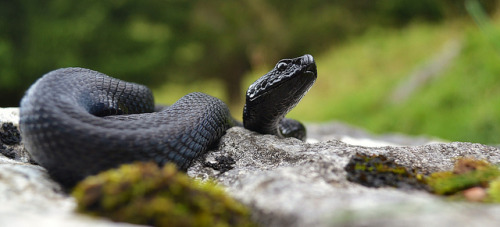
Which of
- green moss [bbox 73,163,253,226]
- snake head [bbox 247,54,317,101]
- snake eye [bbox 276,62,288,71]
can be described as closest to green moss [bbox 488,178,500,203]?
green moss [bbox 73,163,253,226]

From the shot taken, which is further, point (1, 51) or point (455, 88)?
point (1, 51)

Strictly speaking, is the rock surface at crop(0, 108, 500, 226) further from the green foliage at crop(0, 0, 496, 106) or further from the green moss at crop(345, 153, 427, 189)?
the green foliage at crop(0, 0, 496, 106)

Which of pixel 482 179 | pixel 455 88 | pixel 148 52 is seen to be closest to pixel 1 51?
pixel 148 52

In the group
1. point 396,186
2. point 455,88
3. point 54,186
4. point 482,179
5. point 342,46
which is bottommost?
point 54,186

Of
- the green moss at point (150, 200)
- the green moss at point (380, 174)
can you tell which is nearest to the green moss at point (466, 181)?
the green moss at point (380, 174)

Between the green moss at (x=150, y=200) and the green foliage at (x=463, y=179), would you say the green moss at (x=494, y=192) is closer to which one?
the green foliage at (x=463, y=179)

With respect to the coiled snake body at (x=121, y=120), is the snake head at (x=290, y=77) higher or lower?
higher

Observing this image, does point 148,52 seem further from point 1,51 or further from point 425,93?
point 425,93
